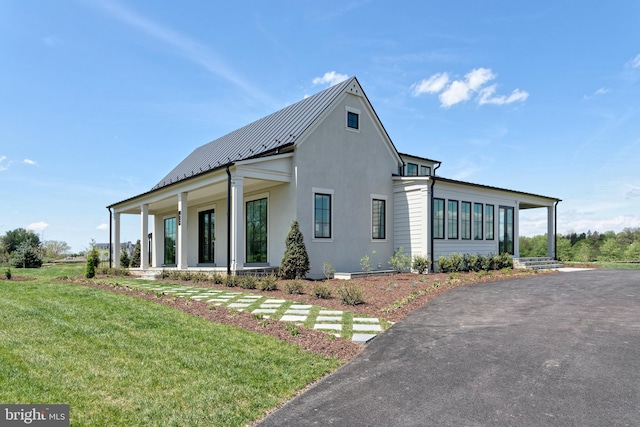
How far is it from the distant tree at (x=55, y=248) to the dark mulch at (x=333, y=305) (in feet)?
108

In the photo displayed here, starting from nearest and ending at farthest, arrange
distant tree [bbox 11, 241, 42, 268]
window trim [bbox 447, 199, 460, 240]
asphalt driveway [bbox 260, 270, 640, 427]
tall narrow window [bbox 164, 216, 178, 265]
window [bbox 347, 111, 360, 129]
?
asphalt driveway [bbox 260, 270, 640, 427], window [bbox 347, 111, 360, 129], window trim [bbox 447, 199, 460, 240], tall narrow window [bbox 164, 216, 178, 265], distant tree [bbox 11, 241, 42, 268]

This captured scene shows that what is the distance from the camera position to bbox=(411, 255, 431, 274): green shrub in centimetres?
1507

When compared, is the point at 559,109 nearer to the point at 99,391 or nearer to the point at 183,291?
the point at 183,291

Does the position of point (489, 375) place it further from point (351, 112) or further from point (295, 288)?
point (351, 112)

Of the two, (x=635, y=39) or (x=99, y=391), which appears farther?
(x=635, y=39)

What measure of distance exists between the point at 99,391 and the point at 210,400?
1.06 m

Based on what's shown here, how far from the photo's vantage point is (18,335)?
5.10 meters

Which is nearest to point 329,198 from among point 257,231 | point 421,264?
point 257,231

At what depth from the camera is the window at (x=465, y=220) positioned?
1752 cm

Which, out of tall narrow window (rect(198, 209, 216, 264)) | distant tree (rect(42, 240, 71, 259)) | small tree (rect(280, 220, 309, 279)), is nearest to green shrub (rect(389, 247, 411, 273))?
small tree (rect(280, 220, 309, 279))

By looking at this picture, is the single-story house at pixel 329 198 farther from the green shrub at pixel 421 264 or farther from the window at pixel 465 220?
the green shrub at pixel 421 264

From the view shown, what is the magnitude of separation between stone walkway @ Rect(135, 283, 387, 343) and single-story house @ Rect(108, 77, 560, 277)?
3.64m

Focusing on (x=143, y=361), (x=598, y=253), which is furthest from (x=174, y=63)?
(x=598, y=253)

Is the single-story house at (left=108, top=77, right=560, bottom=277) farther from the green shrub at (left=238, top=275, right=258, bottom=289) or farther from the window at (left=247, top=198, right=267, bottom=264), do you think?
the green shrub at (left=238, top=275, right=258, bottom=289)
